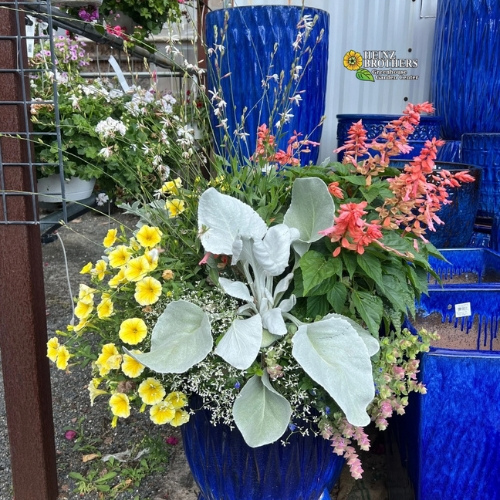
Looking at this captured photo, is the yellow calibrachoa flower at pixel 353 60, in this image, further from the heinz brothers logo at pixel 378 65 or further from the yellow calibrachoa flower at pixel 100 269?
the yellow calibrachoa flower at pixel 100 269

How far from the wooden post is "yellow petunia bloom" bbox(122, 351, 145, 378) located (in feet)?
1.45

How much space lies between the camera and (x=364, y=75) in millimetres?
2887

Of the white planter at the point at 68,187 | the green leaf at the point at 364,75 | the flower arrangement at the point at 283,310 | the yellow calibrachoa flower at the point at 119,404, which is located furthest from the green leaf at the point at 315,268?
the green leaf at the point at 364,75

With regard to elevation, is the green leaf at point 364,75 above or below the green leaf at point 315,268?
above

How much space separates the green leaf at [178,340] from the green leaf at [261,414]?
0.40 ft

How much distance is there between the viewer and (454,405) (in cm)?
124

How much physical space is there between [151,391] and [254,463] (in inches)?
11.2

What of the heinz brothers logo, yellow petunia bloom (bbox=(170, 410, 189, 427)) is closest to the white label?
yellow petunia bloom (bbox=(170, 410, 189, 427))

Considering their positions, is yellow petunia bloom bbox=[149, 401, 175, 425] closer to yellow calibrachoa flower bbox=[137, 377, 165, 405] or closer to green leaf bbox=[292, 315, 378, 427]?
yellow calibrachoa flower bbox=[137, 377, 165, 405]

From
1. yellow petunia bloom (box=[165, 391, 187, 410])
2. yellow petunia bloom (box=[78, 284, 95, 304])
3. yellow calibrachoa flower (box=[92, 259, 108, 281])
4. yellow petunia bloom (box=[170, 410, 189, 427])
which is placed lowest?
yellow petunia bloom (box=[170, 410, 189, 427])

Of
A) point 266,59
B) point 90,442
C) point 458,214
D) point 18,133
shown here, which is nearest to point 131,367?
point 18,133

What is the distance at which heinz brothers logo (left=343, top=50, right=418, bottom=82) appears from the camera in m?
2.86

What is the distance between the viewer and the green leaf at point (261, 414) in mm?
1065

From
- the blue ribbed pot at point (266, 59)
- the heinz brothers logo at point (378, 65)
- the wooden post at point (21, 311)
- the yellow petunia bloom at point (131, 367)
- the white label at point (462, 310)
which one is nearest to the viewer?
the yellow petunia bloom at point (131, 367)
